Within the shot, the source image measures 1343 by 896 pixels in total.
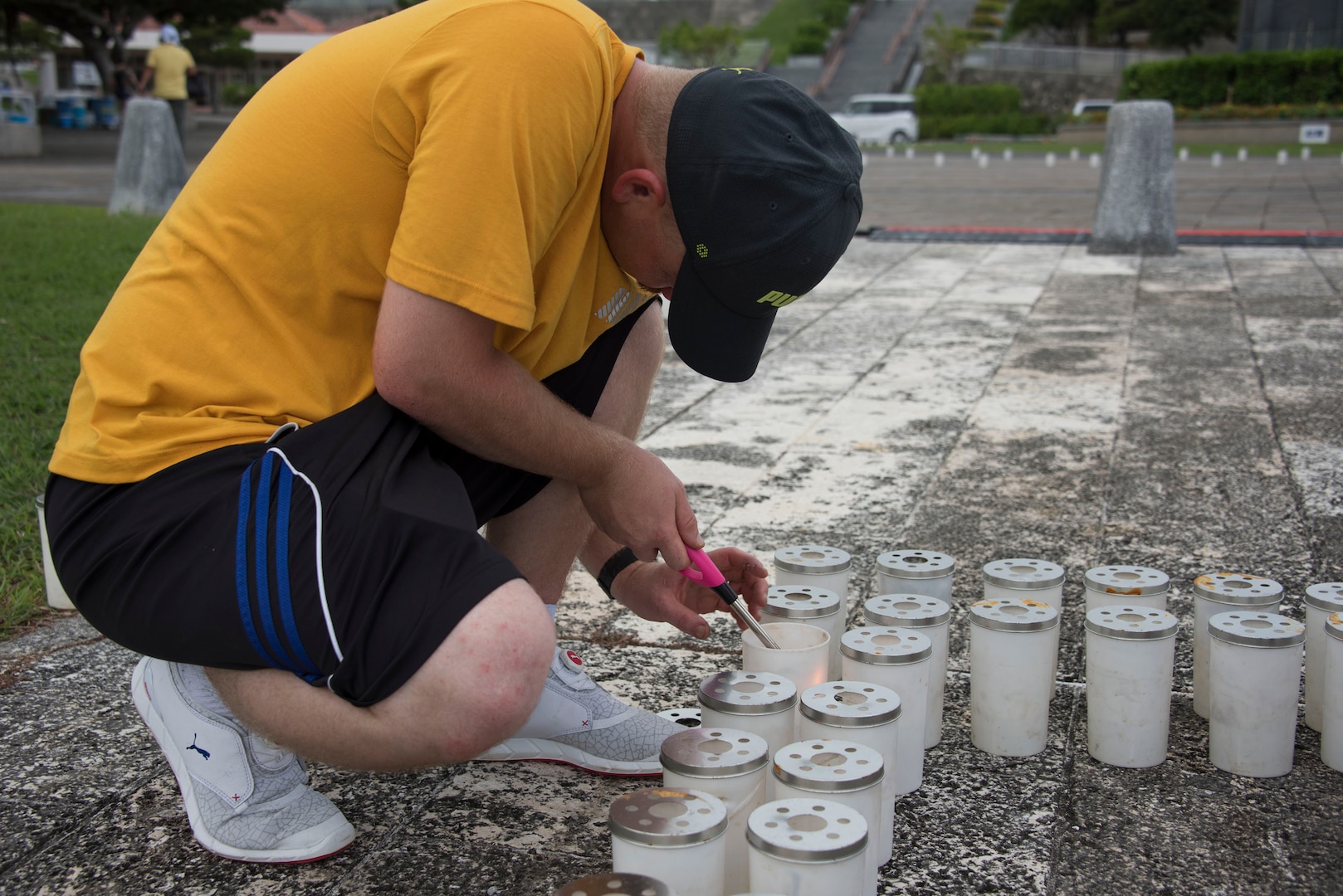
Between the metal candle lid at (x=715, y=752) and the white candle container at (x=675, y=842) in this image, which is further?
the metal candle lid at (x=715, y=752)

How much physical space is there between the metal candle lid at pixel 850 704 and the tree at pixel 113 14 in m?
30.6

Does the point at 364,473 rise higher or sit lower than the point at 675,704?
higher

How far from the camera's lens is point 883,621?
1.92 m

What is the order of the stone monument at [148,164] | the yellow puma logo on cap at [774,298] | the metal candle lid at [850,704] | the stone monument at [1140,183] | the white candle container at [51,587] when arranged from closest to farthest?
the metal candle lid at [850,704] → the yellow puma logo on cap at [774,298] → the white candle container at [51,587] → the stone monument at [1140,183] → the stone monument at [148,164]

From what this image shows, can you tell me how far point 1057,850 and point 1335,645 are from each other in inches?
22.7

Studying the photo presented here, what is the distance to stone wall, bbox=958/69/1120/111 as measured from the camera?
128 feet

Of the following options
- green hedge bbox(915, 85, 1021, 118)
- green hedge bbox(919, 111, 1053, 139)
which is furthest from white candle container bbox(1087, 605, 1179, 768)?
green hedge bbox(915, 85, 1021, 118)

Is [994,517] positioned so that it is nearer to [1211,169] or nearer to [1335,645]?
[1335,645]

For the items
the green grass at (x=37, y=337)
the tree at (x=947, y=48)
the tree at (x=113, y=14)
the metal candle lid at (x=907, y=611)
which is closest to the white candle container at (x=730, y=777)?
the metal candle lid at (x=907, y=611)

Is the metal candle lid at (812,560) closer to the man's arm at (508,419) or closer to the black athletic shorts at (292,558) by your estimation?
the man's arm at (508,419)

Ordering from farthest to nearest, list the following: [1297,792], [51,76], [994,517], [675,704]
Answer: [51,76], [994,517], [675,704], [1297,792]

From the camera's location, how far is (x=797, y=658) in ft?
5.89

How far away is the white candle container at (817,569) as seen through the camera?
2090 mm

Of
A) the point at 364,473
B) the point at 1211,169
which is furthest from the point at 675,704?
the point at 1211,169
